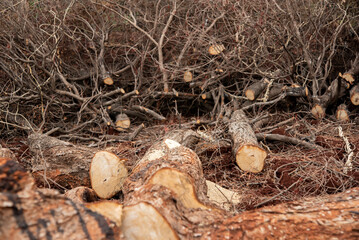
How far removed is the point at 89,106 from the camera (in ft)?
16.3

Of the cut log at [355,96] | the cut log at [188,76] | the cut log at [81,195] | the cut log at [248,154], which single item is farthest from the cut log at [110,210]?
the cut log at [355,96]

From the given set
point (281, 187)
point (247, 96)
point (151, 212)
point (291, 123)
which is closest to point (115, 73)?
point (247, 96)

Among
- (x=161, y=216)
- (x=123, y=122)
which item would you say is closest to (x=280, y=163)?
(x=161, y=216)

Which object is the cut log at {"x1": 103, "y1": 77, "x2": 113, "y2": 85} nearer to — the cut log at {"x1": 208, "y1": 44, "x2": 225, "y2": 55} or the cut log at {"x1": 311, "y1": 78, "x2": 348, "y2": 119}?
the cut log at {"x1": 208, "y1": 44, "x2": 225, "y2": 55}

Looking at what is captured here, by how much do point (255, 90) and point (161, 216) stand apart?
11.3 feet

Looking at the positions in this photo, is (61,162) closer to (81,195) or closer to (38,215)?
(81,195)

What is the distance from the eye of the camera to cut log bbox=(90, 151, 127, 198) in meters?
3.00

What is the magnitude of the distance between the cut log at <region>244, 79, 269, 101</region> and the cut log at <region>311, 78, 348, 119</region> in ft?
2.56

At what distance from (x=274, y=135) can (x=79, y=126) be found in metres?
2.66

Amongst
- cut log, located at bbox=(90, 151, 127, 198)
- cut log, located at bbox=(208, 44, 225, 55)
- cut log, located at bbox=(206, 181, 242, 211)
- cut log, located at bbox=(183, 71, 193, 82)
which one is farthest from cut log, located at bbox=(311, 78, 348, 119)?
cut log, located at bbox=(90, 151, 127, 198)

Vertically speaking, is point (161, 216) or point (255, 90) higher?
point (161, 216)

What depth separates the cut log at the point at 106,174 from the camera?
300 cm

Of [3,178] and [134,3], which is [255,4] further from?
[3,178]

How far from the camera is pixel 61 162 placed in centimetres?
334
